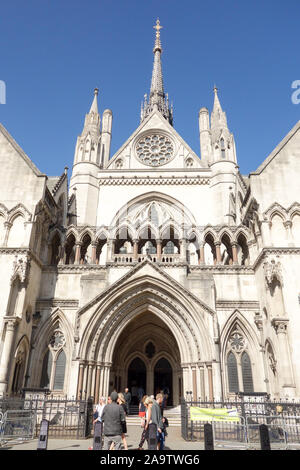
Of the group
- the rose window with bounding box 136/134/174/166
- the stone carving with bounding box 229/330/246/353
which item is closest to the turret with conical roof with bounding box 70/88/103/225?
the rose window with bounding box 136/134/174/166

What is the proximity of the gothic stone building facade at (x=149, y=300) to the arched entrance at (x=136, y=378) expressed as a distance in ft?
0.29

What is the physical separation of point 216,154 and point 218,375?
783 inches

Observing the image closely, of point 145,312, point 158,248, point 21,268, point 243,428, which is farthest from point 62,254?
point 243,428

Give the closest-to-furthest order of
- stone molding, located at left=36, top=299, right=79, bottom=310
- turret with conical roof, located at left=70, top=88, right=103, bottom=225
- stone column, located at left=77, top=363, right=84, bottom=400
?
stone column, located at left=77, top=363, right=84, bottom=400, stone molding, located at left=36, top=299, right=79, bottom=310, turret with conical roof, located at left=70, top=88, right=103, bottom=225

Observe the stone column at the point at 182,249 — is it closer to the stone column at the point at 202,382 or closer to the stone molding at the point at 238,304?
the stone molding at the point at 238,304

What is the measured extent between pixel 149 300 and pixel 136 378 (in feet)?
22.1

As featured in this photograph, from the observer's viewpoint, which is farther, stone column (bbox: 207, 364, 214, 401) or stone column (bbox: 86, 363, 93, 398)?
stone column (bbox: 86, 363, 93, 398)

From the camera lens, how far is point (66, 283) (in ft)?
63.0

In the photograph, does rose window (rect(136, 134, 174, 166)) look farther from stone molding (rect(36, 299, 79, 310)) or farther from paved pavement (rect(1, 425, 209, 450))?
paved pavement (rect(1, 425, 209, 450))

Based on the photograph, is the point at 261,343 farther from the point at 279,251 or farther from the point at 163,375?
the point at 163,375

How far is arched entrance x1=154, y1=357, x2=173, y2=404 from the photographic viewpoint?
69.3 ft

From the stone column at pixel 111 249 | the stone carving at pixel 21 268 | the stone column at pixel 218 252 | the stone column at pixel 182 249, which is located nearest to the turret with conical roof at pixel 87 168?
the stone column at pixel 111 249

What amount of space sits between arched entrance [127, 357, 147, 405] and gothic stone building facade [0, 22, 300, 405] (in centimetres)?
9
